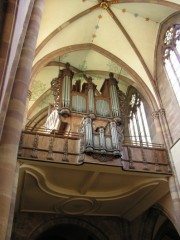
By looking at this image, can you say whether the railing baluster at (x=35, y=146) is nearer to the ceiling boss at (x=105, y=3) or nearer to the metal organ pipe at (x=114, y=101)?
the metal organ pipe at (x=114, y=101)

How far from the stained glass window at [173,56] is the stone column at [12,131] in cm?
642

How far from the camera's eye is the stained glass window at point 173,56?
11.5 m

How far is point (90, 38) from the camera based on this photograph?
13898 mm

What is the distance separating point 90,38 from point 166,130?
6165 millimetres

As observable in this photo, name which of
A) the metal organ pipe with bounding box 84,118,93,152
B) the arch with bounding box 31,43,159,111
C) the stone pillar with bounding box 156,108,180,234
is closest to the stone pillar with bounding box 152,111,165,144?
the stone pillar with bounding box 156,108,180,234

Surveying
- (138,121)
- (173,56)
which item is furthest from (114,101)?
(173,56)

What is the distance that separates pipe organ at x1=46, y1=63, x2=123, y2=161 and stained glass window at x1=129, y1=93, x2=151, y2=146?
71.3 inches

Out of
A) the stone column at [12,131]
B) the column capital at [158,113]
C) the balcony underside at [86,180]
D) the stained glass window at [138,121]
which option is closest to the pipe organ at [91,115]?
the balcony underside at [86,180]

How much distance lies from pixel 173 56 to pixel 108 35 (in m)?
3.46

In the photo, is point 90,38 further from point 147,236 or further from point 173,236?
point 173,236

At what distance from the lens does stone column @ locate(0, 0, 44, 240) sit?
5.29m

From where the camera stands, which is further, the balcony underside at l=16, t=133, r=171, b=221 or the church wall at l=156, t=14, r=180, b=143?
the church wall at l=156, t=14, r=180, b=143

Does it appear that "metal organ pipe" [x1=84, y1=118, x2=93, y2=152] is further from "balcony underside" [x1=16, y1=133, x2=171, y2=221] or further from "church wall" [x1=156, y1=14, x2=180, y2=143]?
"church wall" [x1=156, y1=14, x2=180, y2=143]

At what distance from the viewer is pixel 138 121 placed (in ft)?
46.6
